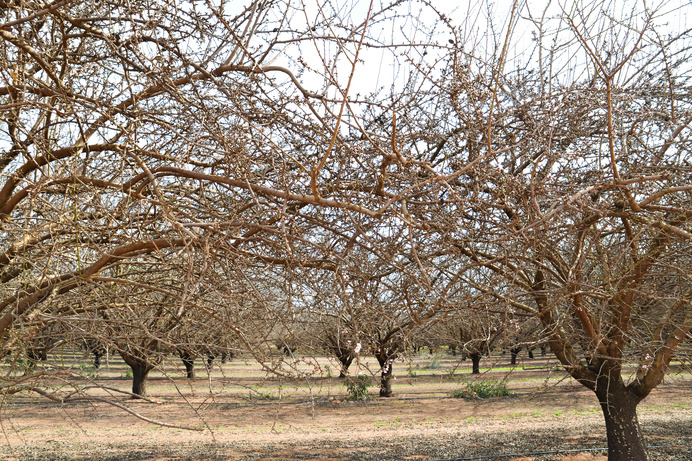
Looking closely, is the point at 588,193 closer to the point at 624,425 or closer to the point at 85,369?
the point at 624,425

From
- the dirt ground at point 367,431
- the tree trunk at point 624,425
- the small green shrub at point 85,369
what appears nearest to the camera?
the small green shrub at point 85,369

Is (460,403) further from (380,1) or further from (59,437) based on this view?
(380,1)

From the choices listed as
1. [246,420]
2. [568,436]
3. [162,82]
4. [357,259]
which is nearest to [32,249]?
[162,82]

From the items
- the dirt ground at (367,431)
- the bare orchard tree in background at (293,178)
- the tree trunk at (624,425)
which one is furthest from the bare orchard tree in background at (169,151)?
the tree trunk at (624,425)

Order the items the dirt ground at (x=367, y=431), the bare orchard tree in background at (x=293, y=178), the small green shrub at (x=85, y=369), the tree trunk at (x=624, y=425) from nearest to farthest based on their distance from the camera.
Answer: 1. the bare orchard tree in background at (x=293, y=178)
2. the small green shrub at (x=85, y=369)
3. the tree trunk at (x=624, y=425)
4. the dirt ground at (x=367, y=431)

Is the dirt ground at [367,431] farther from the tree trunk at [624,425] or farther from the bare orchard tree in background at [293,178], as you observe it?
the bare orchard tree in background at [293,178]

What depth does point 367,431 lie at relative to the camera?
507 inches

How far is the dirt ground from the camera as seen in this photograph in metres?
9.93

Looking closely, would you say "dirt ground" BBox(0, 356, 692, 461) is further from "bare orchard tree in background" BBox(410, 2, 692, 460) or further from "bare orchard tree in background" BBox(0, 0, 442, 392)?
"bare orchard tree in background" BBox(0, 0, 442, 392)

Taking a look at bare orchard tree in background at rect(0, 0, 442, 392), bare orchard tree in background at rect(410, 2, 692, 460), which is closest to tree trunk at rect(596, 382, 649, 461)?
bare orchard tree in background at rect(410, 2, 692, 460)

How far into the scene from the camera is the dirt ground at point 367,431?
32.6ft

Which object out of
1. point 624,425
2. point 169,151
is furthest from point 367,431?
point 169,151

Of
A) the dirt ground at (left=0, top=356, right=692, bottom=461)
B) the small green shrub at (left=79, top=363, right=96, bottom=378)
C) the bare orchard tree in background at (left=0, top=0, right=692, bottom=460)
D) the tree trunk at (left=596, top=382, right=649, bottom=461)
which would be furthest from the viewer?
the dirt ground at (left=0, top=356, right=692, bottom=461)

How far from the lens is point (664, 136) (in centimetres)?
527
